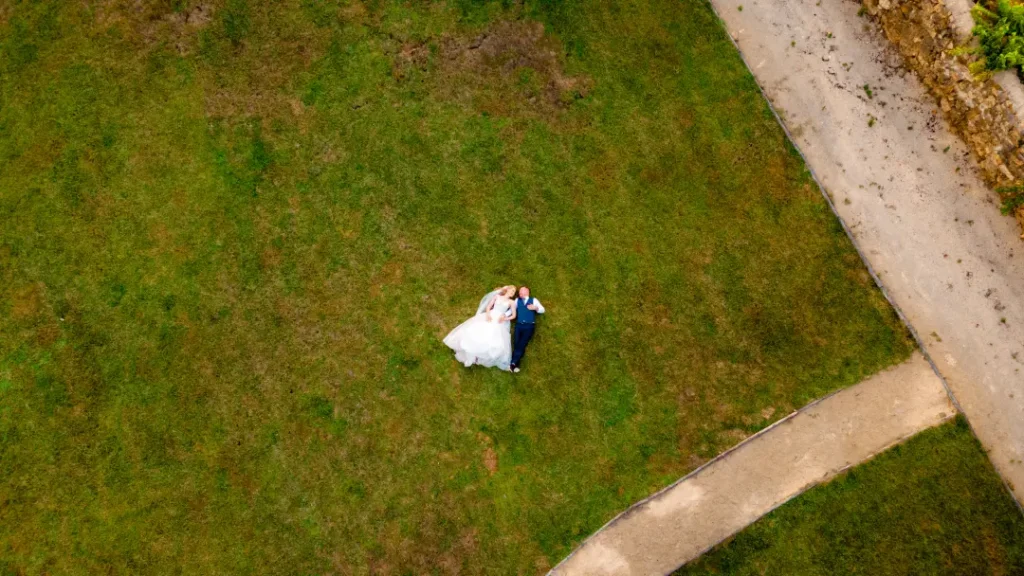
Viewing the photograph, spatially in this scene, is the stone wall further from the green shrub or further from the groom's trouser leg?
the groom's trouser leg

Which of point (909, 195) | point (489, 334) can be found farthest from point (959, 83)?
point (489, 334)

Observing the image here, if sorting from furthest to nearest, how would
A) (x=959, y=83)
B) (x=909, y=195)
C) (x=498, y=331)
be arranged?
(x=909, y=195) → (x=498, y=331) → (x=959, y=83)

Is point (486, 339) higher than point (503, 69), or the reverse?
point (503, 69)

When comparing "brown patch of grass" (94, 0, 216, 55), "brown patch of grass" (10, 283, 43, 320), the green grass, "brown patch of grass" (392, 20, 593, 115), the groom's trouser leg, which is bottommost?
the green grass

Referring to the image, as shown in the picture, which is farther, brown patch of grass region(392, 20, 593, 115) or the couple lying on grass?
brown patch of grass region(392, 20, 593, 115)

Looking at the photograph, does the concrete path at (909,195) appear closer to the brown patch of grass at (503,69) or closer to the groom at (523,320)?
the brown patch of grass at (503,69)

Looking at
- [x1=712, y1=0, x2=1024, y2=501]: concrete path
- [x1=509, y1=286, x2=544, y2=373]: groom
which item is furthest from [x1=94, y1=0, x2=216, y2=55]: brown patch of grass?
[x1=712, y1=0, x2=1024, y2=501]: concrete path

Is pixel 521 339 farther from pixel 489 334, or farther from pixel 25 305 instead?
pixel 25 305
